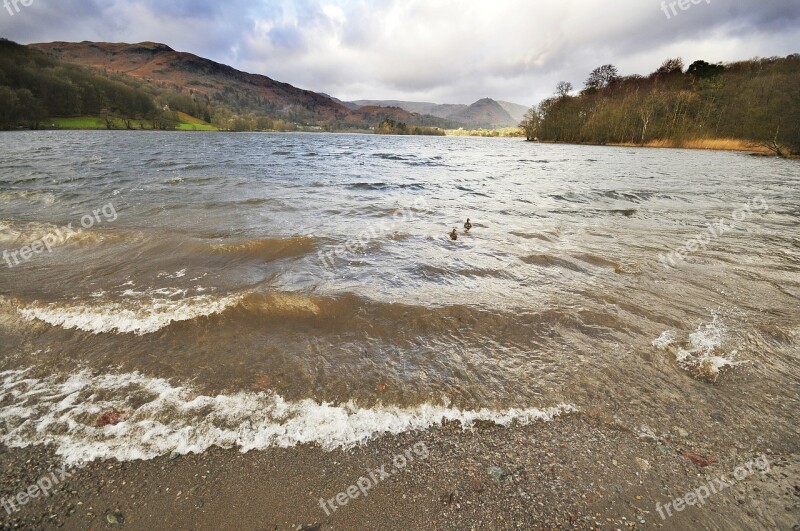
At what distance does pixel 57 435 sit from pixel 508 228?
33.4 ft

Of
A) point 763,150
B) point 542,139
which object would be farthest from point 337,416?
point 542,139

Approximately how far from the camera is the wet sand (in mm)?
2428

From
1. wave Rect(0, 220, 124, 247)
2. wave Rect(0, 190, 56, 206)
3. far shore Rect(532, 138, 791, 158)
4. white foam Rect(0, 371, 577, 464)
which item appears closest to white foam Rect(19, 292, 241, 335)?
white foam Rect(0, 371, 577, 464)

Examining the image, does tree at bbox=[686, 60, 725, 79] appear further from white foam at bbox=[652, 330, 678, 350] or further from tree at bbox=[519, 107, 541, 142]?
white foam at bbox=[652, 330, 678, 350]

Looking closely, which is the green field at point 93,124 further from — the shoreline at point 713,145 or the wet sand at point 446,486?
the shoreline at point 713,145

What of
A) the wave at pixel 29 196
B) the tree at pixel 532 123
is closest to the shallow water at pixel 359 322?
the wave at pixel 29 196

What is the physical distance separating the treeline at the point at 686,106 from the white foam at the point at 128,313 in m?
63.8

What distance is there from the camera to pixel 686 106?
6575 cm

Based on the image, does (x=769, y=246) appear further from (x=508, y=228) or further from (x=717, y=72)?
(x=717, y=72)

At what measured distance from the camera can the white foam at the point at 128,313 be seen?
4.80 meters

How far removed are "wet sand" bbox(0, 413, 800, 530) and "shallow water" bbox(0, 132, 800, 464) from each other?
248 mm

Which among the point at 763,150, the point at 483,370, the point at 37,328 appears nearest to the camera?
the point at 483,370

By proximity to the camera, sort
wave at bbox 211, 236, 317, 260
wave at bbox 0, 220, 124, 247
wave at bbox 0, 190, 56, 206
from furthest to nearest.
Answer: wave at bbox 0, 190, 56, 206
wave at bbox 0, 220, 124, 247
wave at bbox 211, 236, 317, 260

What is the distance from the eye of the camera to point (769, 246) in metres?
9.02
